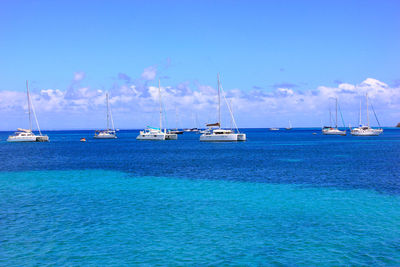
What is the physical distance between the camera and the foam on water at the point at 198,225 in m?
16.5

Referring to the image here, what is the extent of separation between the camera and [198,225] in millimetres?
21531

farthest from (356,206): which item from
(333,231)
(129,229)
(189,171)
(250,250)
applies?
(189,171)

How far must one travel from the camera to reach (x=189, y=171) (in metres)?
47.8

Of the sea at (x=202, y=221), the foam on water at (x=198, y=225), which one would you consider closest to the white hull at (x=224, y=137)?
the sea at (x=202, y=221)

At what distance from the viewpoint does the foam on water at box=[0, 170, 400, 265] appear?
1647cm

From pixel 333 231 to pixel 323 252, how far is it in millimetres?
3620

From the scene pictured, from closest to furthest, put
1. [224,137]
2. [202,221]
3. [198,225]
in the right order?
[198,225]
[202,221]
[224,137]

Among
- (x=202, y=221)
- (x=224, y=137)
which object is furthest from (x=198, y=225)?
(x=224, y=137)

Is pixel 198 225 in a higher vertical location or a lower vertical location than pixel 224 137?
lower

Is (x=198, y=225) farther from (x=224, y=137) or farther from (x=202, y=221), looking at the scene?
(x=224, y=137)

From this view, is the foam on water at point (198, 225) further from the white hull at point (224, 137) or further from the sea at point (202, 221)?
the white hull at point (224, 137)

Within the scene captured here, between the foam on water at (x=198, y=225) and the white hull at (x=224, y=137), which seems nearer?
the foam on water at (x=198, y=225)

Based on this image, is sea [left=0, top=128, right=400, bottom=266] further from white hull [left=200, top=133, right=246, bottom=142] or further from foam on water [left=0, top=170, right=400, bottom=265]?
white hull [left=200, top=133, right=246, bottom=142]

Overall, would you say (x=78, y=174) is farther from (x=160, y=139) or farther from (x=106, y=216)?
(x=160, y=139)
